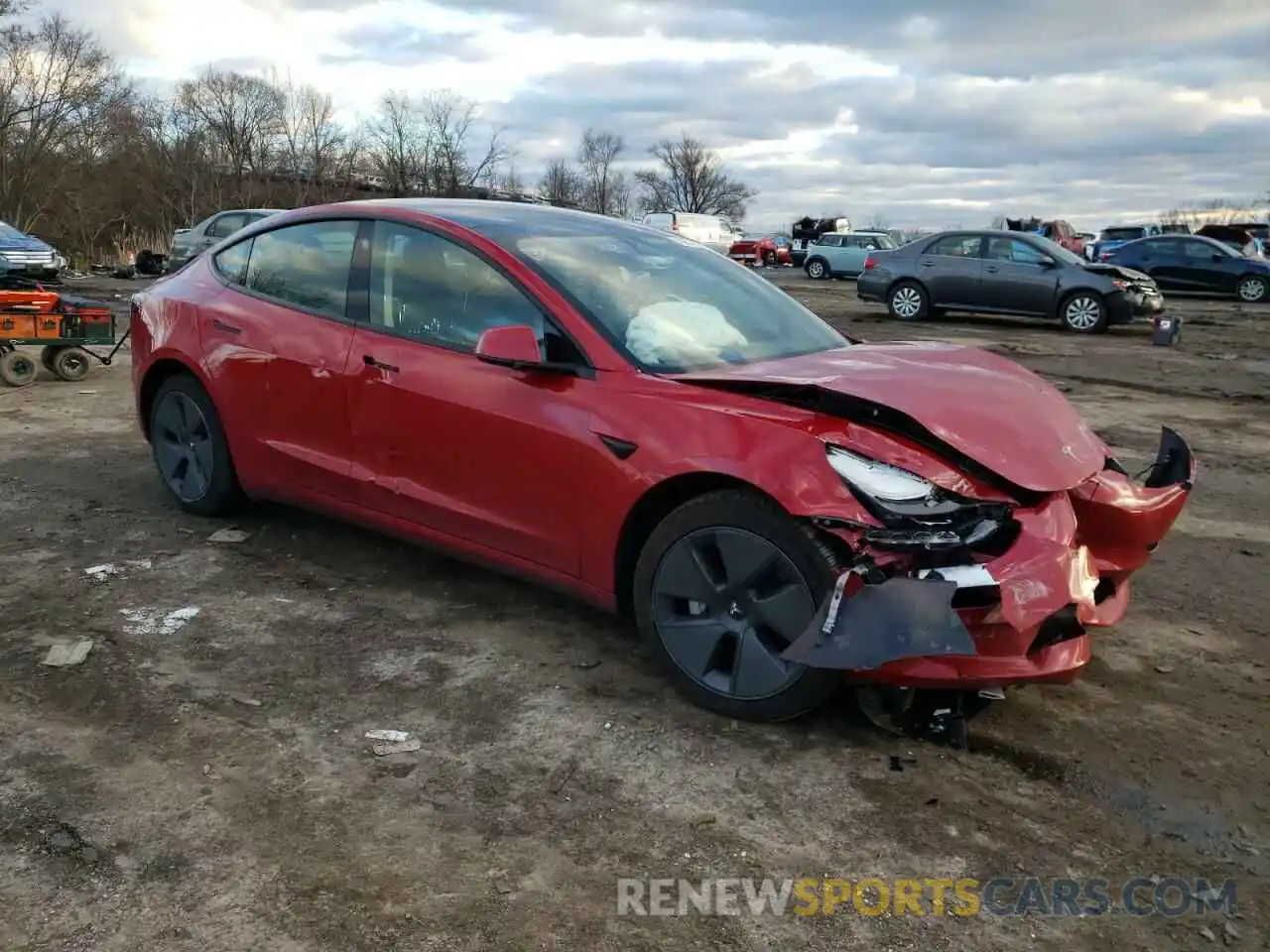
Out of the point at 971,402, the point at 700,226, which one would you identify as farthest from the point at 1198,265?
the point at 971,402

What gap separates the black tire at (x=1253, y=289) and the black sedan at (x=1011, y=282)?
7.72 m

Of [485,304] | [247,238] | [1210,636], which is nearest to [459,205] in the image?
[485,304]

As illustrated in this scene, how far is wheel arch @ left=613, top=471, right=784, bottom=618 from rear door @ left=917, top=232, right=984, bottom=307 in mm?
14610

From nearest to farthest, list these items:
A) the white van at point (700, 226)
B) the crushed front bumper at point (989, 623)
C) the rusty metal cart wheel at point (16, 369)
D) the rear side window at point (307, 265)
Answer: the crushed front bumper at point (989, 623)
the rear side window at point (307, 265)
the rusty metal cart wheel at point (16, 369)
the white van at point (700, 226)

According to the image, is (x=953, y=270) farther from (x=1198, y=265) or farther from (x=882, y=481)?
(x=882, y=481)

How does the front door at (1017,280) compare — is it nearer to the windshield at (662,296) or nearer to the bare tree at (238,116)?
the windshield at (662,296)

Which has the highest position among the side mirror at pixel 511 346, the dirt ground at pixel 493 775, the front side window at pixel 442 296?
the front side window at pixel 442 296

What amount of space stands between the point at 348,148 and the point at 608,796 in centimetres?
5487

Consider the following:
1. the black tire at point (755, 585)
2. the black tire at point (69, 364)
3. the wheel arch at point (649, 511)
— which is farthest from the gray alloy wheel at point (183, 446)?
the black tire at point (69, 364)

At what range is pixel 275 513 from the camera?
5301 millimetres

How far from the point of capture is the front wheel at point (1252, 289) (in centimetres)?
2247

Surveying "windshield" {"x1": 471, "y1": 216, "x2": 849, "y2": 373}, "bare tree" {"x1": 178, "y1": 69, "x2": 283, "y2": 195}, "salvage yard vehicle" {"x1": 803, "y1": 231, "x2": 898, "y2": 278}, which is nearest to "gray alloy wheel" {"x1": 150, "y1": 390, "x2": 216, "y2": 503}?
"windshield" {"x1": 471, "y1": 216, "x2": 849, "y2": 373}

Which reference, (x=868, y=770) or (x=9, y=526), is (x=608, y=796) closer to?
(x=868, y=770)

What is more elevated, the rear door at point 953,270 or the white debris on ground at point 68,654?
the rear door at point 953,270
